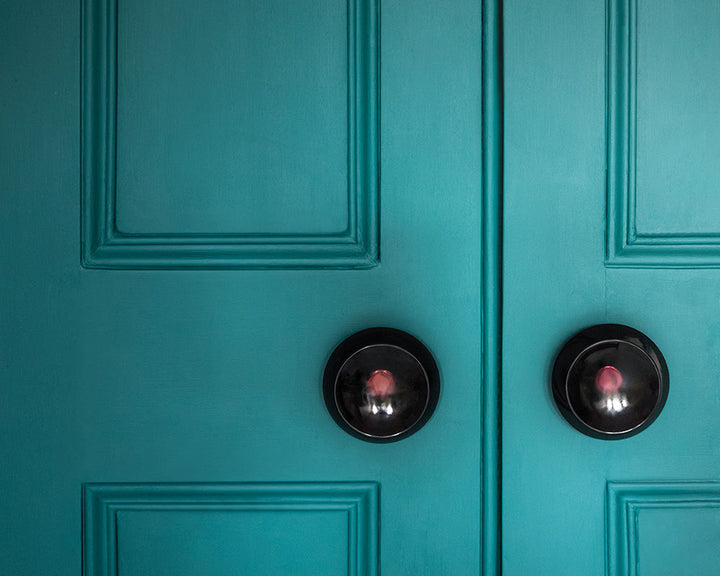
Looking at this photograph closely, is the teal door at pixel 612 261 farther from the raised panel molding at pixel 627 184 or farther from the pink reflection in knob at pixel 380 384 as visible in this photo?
the pink reflection in knob at pixel 380 384

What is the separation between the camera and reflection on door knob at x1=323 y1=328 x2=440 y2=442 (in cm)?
43

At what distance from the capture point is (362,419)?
0.43m

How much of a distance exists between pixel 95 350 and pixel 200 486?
15cm

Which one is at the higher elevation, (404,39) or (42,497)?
(404,39)

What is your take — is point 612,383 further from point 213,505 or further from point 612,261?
point 213,505

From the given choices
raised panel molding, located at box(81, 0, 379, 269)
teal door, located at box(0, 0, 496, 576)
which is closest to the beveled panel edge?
teal door, located at box(0, 0, 496, 576)

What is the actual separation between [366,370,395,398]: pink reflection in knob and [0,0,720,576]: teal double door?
0.18 ft

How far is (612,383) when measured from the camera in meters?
Answer: 0.43

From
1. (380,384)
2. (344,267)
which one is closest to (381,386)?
(380,384)

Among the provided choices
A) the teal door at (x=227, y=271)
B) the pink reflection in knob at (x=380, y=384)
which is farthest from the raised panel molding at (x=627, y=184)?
the pink reflection in knob at (x=380, y=384)

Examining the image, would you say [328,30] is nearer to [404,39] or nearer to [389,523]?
[404,39]

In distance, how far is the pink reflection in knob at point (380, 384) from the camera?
0.43 m

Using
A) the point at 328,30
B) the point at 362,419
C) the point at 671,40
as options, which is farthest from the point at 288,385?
the point at 671,40

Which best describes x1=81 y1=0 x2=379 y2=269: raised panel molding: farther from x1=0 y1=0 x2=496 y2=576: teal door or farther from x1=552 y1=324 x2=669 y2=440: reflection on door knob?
x1=552 y1=324 x2=669 y2=440: reflection on door knob
